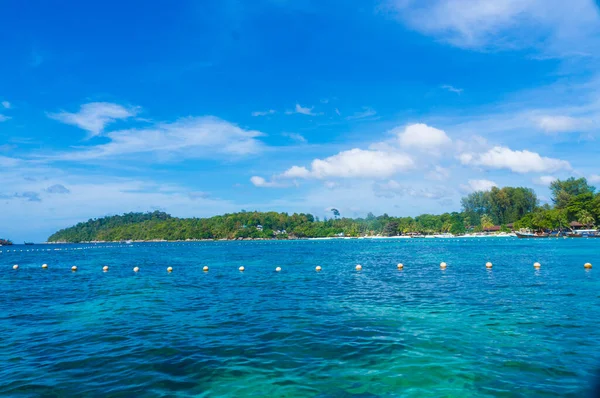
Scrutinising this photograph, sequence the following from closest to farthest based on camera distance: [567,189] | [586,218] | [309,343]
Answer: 1. [309,343]
2. [586,218]
3. [567,189]

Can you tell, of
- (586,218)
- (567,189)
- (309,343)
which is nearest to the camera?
(309,343)

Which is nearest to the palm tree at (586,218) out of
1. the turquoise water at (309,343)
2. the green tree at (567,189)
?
the green tree at (567,189)

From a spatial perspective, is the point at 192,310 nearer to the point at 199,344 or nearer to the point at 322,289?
the point at 199,344

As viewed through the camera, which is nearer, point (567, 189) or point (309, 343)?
point (309, 343)

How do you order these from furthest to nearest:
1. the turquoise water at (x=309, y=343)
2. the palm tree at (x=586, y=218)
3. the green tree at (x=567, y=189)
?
the green tree at (x=567, y=189), the palm tree at (x=586, y=218), the turquoise water at (x=309, y=343)

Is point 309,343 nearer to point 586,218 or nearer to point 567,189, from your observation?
point 586,218

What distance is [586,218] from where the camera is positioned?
13962cm

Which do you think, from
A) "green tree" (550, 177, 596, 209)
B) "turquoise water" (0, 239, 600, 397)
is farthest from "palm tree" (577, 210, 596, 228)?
"turquoise water" (0, 239, 600, 397)

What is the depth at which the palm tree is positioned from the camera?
13950 cm

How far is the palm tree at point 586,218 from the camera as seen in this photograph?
5492 inches

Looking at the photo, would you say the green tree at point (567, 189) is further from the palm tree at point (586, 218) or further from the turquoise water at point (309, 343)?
the turquoise water at point (309, 343)

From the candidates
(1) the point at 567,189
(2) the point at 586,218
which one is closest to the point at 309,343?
(2) the point at 586,218

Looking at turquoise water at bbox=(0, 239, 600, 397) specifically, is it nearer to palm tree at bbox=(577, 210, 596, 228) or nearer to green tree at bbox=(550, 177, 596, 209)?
palm tree at bbox=(577, 210, 596, 228)

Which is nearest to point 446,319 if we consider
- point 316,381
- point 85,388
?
point 316,381
